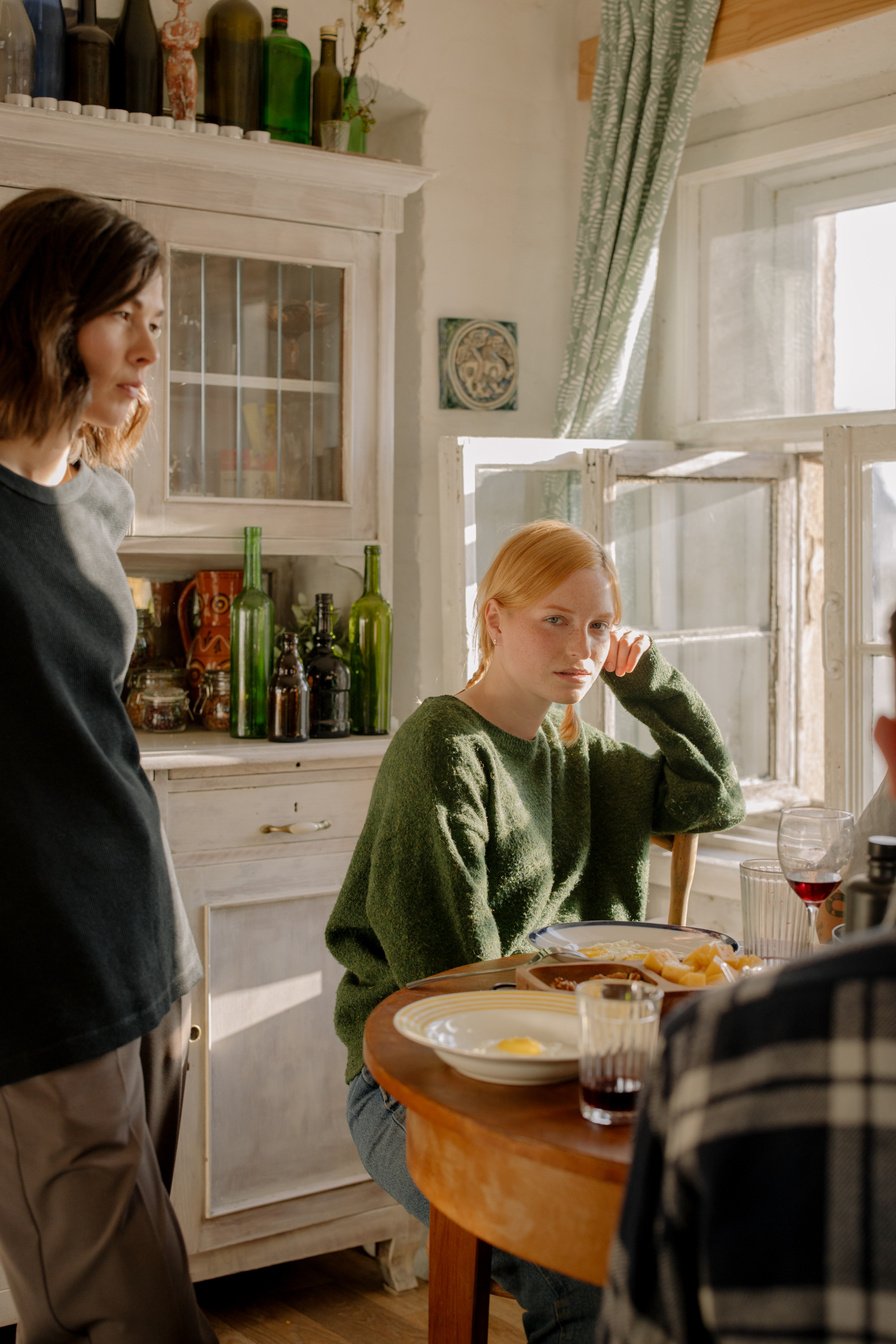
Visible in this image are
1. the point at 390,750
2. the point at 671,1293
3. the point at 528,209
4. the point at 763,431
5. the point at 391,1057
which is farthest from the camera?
the point at 528,209

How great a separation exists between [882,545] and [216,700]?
135 cm

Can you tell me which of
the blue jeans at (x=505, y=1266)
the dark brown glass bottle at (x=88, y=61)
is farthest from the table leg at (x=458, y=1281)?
the dark brown glass bottle at (x=88, y=61)

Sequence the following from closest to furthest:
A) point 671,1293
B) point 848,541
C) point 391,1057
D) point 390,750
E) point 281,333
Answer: point 671,1293
point 391,1057
point 390,750
point 848,541
point 281,333

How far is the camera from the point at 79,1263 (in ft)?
5.13

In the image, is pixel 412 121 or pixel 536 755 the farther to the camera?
pixel 412 121

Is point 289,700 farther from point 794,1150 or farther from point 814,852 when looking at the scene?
point 794,1150

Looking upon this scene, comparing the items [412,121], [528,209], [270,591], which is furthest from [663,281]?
[270,591]

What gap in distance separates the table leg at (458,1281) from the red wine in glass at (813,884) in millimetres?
521

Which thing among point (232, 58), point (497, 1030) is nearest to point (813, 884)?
point (497, 1030)

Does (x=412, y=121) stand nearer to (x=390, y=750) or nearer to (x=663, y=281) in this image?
(x=663, y=281)

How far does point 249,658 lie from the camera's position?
9.36 feet

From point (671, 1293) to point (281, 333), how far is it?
2338 mm

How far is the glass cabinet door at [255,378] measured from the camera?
2.78 m

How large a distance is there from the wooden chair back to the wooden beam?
1587 millimetres
